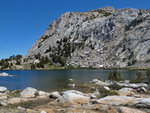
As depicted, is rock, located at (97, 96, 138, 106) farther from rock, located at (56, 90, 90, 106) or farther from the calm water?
the calm water

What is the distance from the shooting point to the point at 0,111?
66.2ft

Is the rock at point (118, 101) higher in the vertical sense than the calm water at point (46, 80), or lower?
higher

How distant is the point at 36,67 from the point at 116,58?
83.8 m

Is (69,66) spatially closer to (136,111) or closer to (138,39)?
(138,39)

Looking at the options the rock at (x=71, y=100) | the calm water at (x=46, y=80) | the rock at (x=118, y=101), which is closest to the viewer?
the rock at (x=118, y=101)

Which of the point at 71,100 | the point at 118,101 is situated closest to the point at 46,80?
the point at 71,100

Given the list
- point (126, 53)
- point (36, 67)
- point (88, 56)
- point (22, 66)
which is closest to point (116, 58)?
point (126, 53)

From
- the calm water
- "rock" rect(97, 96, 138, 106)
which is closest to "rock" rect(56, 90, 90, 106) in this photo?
"rock" rect(97, 96, 138, 106)

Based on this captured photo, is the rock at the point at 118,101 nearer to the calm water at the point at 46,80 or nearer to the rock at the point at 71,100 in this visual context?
the rock at the point at 71,100

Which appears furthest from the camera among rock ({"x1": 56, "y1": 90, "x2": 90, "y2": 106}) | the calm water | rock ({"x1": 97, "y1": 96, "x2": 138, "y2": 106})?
the calm water

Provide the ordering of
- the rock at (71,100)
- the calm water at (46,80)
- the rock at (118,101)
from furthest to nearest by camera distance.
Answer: the calm water at (46,80)
the rock at (71,100)
the rock at (118,101)

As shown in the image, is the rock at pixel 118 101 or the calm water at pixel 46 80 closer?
the rock at pixel 118 101

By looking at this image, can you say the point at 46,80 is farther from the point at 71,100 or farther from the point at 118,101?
the point at 118,101

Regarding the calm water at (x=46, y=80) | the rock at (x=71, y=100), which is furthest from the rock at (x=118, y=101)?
the calm water at (x=46, y=80)
